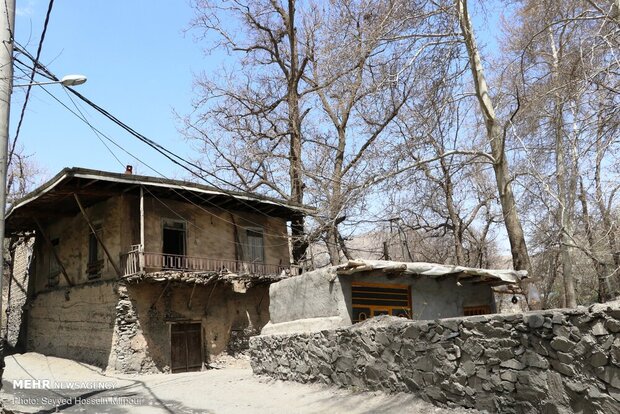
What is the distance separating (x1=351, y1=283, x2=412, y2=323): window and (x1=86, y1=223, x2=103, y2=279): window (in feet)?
36.0

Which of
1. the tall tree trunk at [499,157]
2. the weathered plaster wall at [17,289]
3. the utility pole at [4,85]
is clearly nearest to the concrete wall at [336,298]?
the tall tree trunk at [499,157]

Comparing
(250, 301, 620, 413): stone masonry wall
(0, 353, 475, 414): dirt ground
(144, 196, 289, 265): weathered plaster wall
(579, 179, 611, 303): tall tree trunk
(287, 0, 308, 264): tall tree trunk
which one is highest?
(287, 0, 308, 264): tall tree trunk

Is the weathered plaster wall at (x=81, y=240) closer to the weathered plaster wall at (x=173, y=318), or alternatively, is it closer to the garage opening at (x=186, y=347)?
the weathered plaster wall at (x=173, y=318)

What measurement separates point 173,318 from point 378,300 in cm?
918

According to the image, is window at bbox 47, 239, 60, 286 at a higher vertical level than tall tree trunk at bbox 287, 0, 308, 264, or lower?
lower

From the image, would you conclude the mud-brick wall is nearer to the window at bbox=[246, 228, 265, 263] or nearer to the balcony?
the balcony

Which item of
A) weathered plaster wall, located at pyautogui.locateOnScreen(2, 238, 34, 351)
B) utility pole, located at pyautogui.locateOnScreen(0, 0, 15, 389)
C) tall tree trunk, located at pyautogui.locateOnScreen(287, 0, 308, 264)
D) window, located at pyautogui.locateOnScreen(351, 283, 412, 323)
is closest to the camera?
utility pole, located at pyautogui.locateOnScreen(0, 0, 15, 389)

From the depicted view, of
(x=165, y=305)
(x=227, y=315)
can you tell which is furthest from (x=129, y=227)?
(x=227, y=315)

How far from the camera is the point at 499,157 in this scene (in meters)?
10.1

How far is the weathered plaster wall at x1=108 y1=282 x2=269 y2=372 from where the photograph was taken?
1650 centimetres

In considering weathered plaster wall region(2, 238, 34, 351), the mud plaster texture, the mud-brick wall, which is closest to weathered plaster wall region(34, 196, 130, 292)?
the mud-brick wall

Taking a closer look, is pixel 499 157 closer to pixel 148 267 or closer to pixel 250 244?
pixel 148 267

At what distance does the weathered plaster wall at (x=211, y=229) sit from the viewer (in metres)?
18.2

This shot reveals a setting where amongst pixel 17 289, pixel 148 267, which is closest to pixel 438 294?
pixel 148 267
